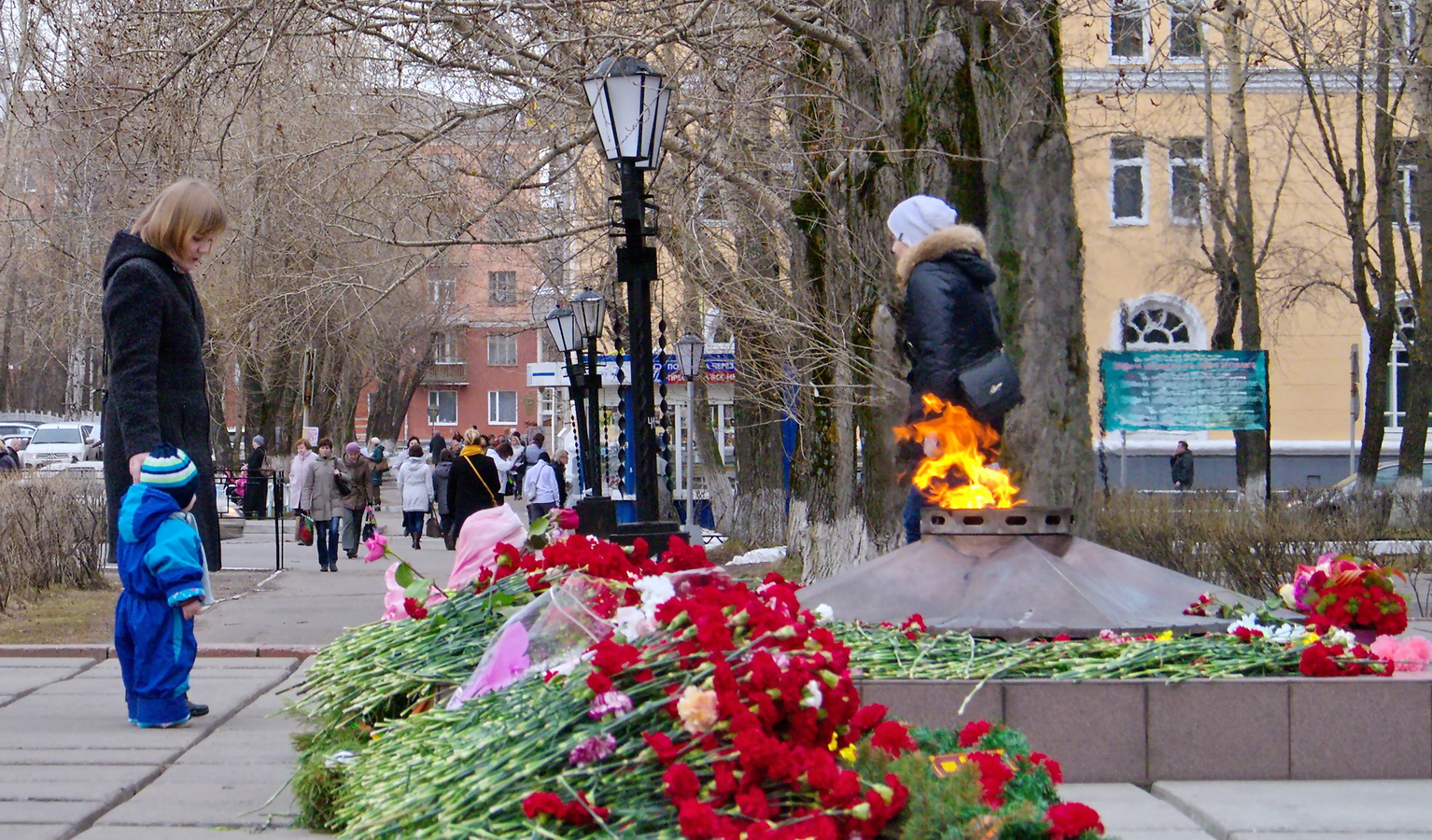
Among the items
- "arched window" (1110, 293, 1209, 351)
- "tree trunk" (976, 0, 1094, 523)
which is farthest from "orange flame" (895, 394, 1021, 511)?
"arched window" (1110, 293, 1209, 351)

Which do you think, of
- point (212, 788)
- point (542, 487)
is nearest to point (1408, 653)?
point (212, 788)

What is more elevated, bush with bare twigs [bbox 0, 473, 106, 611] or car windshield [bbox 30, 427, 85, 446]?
car windshield [bbox 30, 427, 85, 446]

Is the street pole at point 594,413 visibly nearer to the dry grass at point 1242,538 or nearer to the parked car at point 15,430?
the dry grass at point 1242,538

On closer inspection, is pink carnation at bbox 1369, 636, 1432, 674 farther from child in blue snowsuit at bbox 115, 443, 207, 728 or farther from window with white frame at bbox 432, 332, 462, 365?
window with white frame at bbox 432, 332, 462, 365

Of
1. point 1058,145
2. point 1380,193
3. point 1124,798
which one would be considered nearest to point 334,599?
point 1058,145

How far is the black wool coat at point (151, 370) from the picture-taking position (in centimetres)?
567

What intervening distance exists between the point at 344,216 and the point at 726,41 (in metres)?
4.85

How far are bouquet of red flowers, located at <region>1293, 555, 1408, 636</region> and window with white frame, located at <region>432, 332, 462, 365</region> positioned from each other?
1977 inches

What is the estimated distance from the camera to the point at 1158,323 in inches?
1303

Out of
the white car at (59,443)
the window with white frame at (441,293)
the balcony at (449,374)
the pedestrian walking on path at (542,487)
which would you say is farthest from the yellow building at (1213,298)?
the balcony at (449,374)

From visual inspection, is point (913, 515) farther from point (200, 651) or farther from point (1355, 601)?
point (200, 651)

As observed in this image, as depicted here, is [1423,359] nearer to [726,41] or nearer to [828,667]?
[726,41]

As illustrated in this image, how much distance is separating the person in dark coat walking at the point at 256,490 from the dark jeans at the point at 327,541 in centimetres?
1267

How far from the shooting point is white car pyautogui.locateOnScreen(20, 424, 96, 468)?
37781mm
